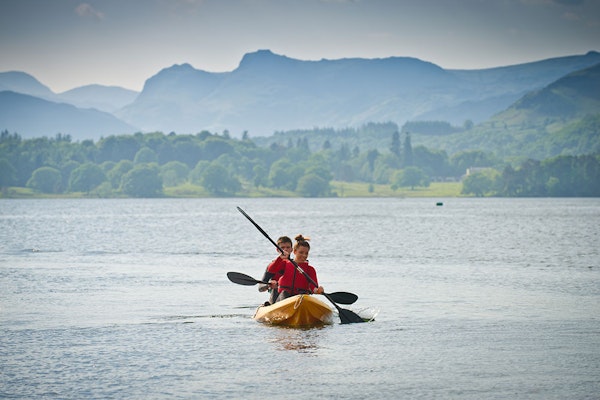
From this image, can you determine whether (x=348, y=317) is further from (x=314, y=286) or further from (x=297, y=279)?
(x=297, y=279)

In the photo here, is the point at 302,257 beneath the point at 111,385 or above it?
above

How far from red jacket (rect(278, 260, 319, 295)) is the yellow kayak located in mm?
522

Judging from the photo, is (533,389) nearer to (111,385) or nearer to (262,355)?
(262,355)

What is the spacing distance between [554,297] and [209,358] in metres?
18.2

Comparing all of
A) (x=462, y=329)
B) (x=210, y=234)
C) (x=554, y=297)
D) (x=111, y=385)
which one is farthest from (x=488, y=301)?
(x=210, y=234)

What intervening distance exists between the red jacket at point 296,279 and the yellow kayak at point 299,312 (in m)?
0.52

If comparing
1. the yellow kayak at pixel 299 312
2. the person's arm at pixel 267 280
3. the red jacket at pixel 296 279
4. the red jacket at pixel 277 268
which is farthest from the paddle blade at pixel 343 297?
the person's arm at pixel 267 280

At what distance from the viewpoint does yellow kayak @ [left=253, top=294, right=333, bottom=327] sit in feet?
88.5

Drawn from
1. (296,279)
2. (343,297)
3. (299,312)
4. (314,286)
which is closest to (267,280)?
(296,279)

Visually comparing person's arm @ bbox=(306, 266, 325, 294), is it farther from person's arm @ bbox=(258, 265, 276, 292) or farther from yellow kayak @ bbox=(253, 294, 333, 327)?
person's arm @ bbox=(258, 265, 276, 292)

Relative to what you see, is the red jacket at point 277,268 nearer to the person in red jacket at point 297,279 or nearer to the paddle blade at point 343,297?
the person in red jacket at point 297,279

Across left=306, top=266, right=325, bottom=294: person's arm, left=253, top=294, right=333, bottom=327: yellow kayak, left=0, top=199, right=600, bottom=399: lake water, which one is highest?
left=306, top=266, right=325, bottom=294: person's arm

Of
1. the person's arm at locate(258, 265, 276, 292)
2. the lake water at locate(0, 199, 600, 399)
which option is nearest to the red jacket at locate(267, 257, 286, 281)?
the person's arm at locate(258, 265, 276, 292)

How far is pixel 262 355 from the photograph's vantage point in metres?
22.7
